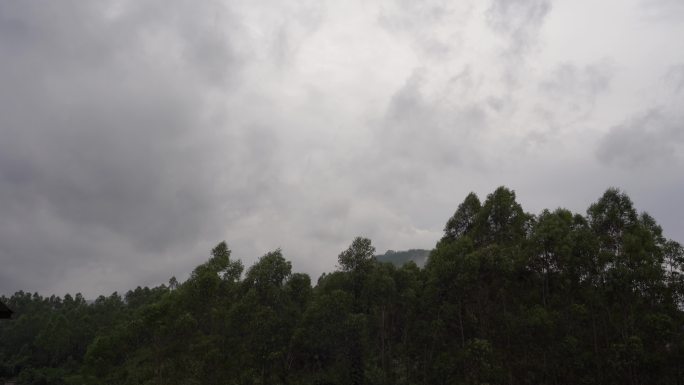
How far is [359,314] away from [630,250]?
21.3m

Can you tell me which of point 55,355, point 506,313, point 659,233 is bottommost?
point 55,355

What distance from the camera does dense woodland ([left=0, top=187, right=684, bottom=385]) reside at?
32.2 m

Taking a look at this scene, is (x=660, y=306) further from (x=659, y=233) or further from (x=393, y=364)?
(x=393, y=364)

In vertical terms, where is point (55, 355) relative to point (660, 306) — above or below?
below

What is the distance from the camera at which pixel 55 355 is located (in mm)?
82312

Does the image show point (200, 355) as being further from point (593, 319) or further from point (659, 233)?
point (659, 233)

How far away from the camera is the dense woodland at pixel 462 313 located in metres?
32.2

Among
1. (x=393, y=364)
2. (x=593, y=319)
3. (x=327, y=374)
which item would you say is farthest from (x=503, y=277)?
(x=327, y=374)

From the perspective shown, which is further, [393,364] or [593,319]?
[393,364]

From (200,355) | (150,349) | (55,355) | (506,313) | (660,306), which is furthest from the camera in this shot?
(55,355)

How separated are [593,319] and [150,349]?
39271mm

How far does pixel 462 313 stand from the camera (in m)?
37.9

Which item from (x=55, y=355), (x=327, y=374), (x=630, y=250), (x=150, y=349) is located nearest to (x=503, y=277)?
(x=630, y=250)

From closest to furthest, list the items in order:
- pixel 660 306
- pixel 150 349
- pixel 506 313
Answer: pixel 660 306 → pixel 506 313 → pixel 150 349
